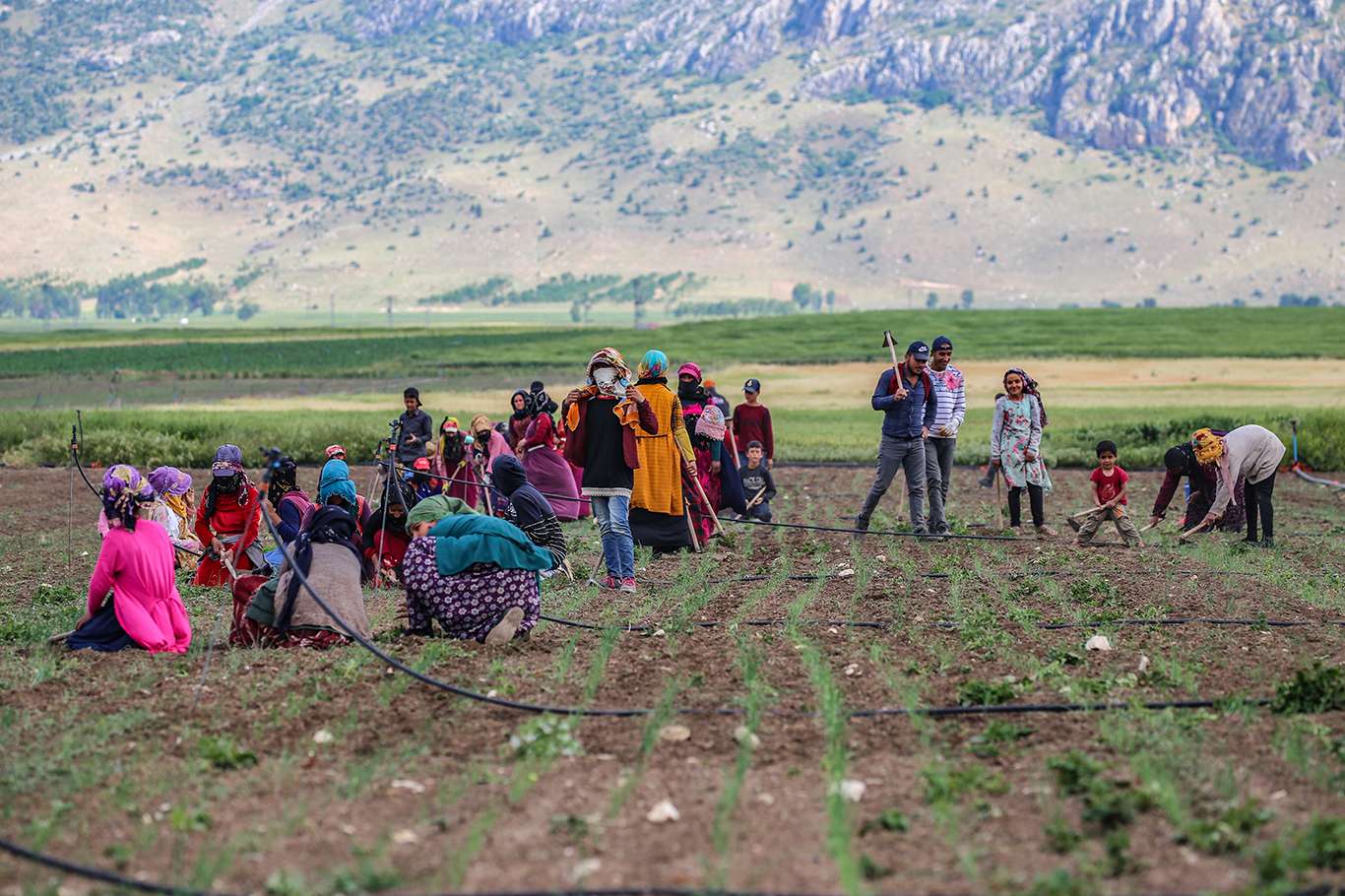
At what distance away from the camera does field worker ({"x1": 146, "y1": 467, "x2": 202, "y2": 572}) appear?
13023mm

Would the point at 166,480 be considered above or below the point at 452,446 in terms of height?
above

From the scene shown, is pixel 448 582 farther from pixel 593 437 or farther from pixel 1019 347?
pixel 1019 347

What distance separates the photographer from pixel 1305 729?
8.48m

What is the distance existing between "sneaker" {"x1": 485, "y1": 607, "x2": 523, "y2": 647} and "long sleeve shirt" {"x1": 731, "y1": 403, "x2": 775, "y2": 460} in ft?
28.2

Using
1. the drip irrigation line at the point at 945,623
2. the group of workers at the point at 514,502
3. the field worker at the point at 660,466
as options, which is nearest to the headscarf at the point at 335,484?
the group of workers at the point at 514,502

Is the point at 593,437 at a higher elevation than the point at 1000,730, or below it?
higher

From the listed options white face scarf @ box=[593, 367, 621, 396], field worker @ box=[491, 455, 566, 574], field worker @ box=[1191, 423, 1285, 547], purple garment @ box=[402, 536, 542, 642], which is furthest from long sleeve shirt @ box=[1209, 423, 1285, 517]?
purple garment @ box=[402, 536, 542, 642]

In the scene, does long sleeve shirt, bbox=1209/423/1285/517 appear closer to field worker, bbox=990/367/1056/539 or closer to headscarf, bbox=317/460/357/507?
field worker, bbox=990/367/1056/539

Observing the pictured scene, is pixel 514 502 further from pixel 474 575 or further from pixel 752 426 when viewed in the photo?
pixel 752 426

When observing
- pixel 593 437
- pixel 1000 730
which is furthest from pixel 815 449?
pixel 1000 730

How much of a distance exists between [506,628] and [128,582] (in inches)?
99.2

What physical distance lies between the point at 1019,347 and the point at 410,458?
204 ft

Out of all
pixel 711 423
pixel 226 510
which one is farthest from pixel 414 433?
pixel 226 510

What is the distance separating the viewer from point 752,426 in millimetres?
19484
